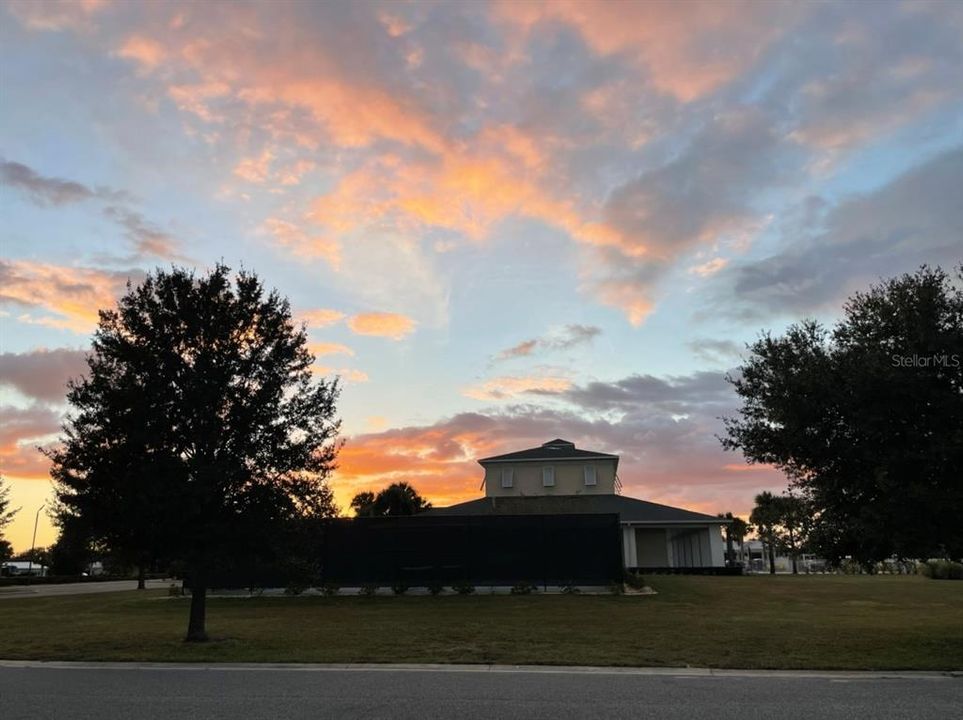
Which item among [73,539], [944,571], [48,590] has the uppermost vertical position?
[73,539]

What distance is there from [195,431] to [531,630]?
8700mm

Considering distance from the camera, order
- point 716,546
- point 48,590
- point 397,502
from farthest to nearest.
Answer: point 397,502 < point 48,590 < point 716,546

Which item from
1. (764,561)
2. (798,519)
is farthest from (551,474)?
(764,561)

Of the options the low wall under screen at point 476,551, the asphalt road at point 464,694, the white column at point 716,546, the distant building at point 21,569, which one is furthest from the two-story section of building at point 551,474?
the distant building at point 21,569

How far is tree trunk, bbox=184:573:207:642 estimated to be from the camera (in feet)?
52.3

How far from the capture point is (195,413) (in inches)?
630

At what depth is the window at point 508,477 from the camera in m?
46.0

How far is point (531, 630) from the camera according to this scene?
17109mm

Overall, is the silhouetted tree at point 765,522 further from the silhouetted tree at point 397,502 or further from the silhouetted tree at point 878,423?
the silhouetted tree at point 878,423

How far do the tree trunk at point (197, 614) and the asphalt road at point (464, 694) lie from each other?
11.7ft

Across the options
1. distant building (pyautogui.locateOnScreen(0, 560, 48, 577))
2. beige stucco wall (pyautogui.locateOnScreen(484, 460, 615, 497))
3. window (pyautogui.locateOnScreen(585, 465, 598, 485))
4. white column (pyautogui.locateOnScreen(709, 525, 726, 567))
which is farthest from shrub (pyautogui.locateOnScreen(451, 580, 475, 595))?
distant building (pyautogui.locateOnScreen(0, 560, 48, 577))

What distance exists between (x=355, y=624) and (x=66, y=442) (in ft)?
26.3

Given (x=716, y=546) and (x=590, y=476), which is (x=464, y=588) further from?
(x=716, y=546)

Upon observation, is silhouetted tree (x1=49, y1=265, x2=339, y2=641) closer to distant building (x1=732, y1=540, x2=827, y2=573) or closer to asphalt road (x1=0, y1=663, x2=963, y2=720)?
asphalt road (x1=0, y1=663, x2=963, y2=720)
